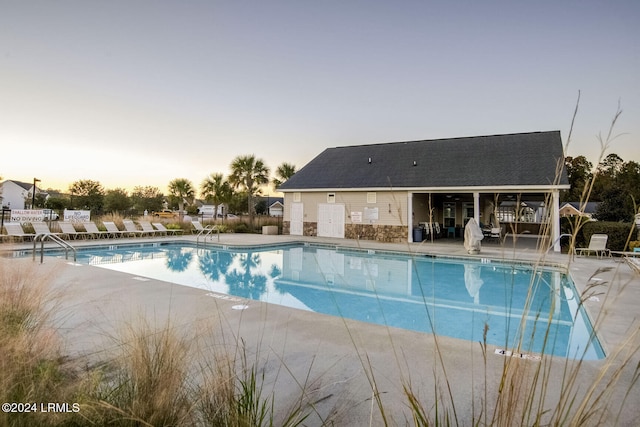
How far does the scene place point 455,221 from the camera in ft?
68.8

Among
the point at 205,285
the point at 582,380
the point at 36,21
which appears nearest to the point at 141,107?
the point at 36,21

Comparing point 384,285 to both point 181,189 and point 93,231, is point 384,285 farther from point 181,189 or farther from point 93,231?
point 181,189

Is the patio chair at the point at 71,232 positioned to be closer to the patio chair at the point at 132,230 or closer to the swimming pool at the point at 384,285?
the patio chair at the point at 132,230

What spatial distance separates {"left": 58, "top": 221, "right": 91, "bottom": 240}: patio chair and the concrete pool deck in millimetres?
10575

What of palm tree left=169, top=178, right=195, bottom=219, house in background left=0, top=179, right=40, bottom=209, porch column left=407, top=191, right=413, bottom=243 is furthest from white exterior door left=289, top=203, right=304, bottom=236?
house in background left=0, top=179, right=40, bottom=209

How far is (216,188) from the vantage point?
78.8 ft

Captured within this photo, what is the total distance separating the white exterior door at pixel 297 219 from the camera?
1931 centimetres

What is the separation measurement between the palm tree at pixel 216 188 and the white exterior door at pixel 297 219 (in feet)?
22.6

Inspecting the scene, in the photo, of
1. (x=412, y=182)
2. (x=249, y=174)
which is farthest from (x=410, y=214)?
(x=249, y=174)

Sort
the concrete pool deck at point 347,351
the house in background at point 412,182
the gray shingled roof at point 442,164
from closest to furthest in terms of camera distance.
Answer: the concrete pool deck at point 347,351, the gray shingled roof at point 442,164, the house in background at point 412,182

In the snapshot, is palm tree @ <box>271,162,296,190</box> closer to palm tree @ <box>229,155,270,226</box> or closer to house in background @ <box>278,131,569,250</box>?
palm tree @ <box>229,155,270,226</box>

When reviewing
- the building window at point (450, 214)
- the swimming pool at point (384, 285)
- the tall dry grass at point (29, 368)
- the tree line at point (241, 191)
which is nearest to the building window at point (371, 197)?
the swimming pool at point (384, 285)

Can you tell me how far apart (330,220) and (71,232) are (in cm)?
1194

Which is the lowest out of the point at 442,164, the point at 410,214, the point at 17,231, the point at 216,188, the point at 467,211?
the point at 17,231
